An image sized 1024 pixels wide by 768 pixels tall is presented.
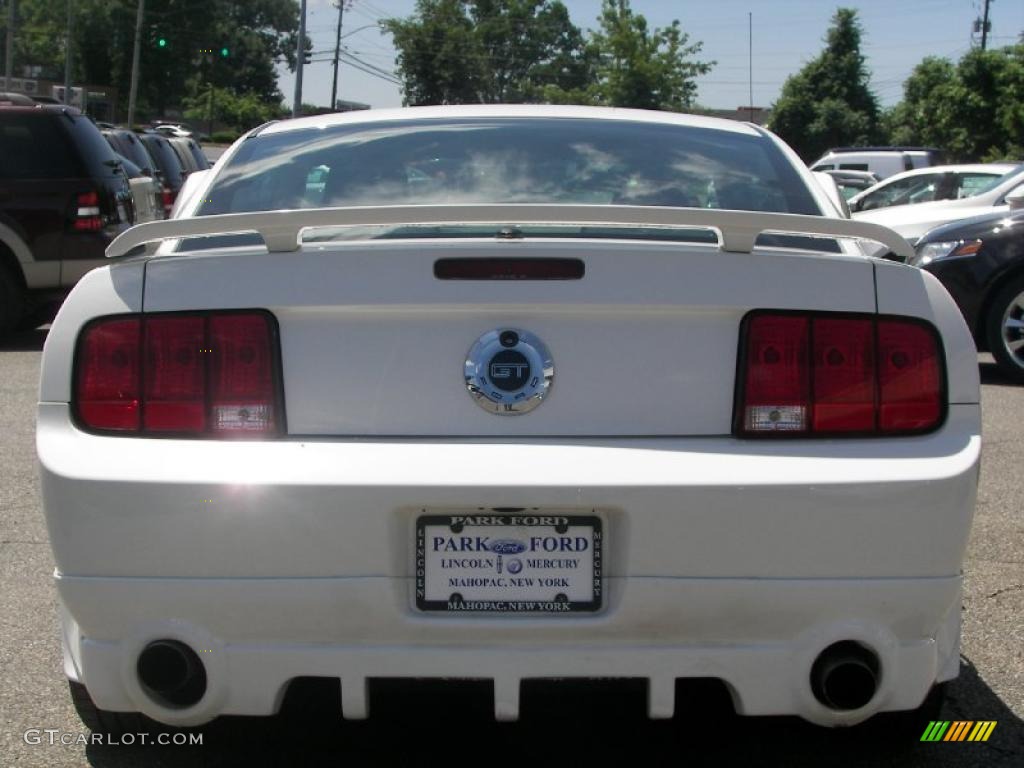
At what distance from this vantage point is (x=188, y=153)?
24.7 metres

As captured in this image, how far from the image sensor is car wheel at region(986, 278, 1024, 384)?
400 inches

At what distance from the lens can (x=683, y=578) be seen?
9.50 feet

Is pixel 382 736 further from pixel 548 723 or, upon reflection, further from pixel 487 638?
pixel 487 638

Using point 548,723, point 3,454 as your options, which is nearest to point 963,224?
point 3,454

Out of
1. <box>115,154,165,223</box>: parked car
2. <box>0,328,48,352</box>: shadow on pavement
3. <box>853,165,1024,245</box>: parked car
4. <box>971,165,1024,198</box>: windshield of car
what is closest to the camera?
<box>0,328,48,352</box>: shadow on pavement

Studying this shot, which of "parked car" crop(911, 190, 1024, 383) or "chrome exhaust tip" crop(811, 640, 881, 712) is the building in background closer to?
"parked car" crop(911, 190, 1024, 383)

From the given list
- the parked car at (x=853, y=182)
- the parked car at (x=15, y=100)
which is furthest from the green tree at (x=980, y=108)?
the parked car at (x=15, y=100)

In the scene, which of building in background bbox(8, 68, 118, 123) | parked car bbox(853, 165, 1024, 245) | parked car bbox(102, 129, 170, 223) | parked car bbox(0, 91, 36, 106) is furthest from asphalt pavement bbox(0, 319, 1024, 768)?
building in background bbox(8, 68, 118, 123)

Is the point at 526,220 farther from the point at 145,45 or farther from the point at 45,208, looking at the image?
the point at 145,45

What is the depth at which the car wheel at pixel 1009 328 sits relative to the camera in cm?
1015

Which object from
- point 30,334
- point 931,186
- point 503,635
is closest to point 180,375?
point 503,635

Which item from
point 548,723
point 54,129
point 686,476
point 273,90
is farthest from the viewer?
point 273,90

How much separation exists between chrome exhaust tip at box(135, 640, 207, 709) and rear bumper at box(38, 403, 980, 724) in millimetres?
29

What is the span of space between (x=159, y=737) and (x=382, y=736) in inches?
22.3
